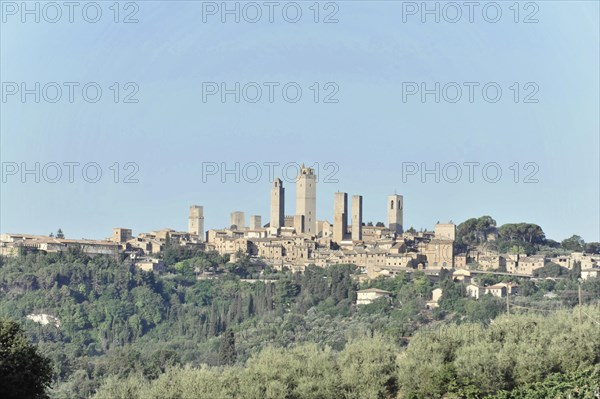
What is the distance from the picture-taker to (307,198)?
95.8 m

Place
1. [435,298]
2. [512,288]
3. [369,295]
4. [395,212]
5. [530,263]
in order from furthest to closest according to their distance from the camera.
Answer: [395,212] < [530,263] < [512,288] < [369,295] < [435,298]

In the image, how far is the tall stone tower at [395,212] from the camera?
96688 mm

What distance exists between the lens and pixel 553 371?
1296 inches

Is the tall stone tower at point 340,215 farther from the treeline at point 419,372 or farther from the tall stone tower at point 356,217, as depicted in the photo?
the treeline at point 419,372

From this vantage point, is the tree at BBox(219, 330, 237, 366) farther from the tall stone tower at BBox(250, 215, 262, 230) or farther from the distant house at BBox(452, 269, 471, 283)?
the tall stone tower at BBox(250, 215, 262, 230)

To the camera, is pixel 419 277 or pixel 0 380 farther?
pixel 419 277

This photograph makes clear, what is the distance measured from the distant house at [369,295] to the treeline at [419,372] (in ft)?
124

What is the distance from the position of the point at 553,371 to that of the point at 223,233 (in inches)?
2425

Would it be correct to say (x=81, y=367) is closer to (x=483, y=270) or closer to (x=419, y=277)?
(x=419, y=277)

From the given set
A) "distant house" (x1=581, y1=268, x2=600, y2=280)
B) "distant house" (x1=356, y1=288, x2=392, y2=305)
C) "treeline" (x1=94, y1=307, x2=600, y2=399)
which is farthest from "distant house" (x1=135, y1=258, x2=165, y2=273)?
"treeline" (x1=94, y1=307, x2=600, y2=399)

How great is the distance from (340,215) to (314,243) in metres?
4.60

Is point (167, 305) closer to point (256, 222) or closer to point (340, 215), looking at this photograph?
point (340, 215)

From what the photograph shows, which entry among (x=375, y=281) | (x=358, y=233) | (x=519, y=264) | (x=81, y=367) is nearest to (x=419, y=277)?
(x=375, y=281)

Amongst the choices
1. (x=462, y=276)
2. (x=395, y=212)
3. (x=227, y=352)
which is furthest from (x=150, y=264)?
(x=227, y=352)
